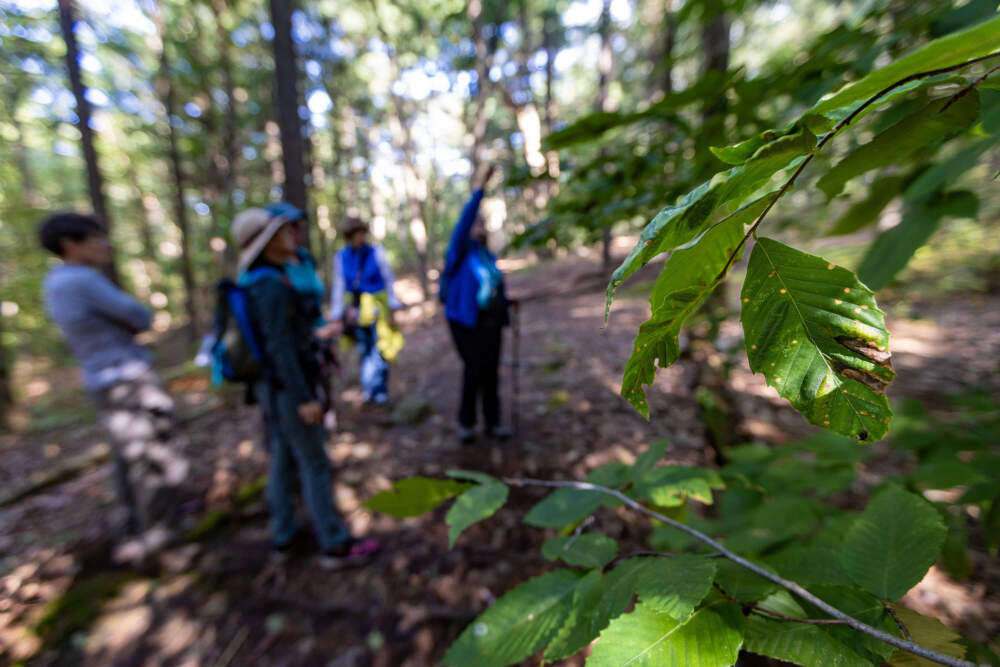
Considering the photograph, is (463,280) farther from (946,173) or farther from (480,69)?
(480,69)

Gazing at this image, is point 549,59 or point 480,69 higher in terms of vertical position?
point 549,59

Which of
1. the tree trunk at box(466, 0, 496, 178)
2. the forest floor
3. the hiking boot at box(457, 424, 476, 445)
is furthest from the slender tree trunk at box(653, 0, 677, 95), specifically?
the tree trunk at box(466, 0, 496, 178)

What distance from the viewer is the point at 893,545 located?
24.9 inches

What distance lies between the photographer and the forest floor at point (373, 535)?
2.19m

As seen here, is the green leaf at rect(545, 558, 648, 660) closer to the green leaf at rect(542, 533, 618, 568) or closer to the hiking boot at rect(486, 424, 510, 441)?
the green leaf at rect(542, 533, 618, 568)

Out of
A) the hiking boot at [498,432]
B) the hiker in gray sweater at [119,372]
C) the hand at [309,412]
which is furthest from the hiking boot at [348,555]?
the hiking boot at [498,432]

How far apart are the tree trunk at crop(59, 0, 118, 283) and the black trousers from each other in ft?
21.2

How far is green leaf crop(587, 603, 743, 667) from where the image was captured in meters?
0.47

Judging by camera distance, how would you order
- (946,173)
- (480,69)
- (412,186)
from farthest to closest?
1. (412,186)
2. (480,69)
3. (946,173)

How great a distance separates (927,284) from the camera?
25.7ft

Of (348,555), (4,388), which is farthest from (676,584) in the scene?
(4,388)

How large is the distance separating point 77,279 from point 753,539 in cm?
383

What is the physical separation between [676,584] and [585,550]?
256 mm

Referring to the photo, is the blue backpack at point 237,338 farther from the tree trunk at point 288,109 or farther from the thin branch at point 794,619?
the thin branch at point 794,619
